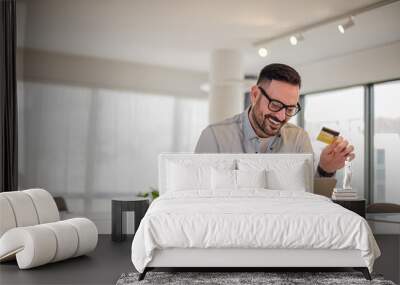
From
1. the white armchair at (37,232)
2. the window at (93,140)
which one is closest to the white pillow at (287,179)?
the window at (93,140)

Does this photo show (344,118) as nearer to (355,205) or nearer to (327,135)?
(327,135)

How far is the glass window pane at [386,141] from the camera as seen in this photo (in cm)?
605

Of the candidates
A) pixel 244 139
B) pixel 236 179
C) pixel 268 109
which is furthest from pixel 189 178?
pixel 268 109

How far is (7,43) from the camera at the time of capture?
18.4 ft

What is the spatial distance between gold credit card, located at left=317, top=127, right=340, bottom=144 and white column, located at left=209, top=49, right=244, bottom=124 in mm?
995

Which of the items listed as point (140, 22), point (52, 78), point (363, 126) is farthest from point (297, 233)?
point (52, 78)

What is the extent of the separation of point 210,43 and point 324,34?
132cm

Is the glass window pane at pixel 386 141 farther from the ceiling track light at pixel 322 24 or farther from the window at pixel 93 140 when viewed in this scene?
the window at pixel 93 140

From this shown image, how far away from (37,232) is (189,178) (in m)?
1.69

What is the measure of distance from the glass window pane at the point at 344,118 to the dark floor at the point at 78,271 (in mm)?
2648

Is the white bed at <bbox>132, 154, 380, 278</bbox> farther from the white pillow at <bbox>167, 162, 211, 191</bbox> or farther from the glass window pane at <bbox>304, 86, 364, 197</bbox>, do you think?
the glass window pane at <bbox>304, 86, 364, 197</bbox>

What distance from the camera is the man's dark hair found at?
6031 millimetres

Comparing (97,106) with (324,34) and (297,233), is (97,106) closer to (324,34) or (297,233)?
(324,34)

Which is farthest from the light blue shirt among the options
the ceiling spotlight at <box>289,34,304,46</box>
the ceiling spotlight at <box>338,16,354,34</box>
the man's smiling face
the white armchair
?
the white armchair
